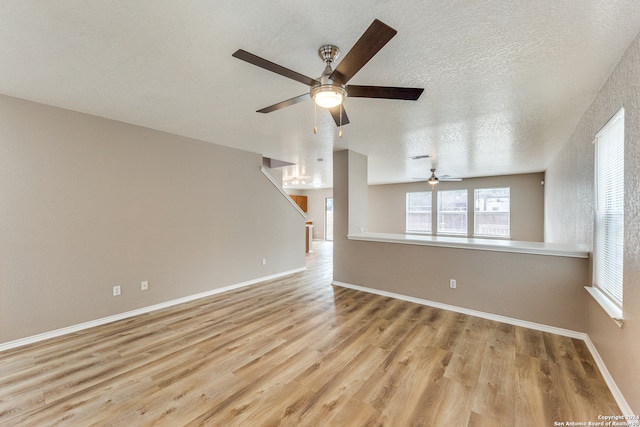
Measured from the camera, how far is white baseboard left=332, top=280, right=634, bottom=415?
5.90ft

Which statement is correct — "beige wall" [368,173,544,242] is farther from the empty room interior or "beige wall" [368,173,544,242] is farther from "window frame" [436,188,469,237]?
the empty room interior

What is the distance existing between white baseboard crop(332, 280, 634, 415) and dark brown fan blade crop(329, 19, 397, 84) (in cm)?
266

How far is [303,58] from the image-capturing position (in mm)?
1866

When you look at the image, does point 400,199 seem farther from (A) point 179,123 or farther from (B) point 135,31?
(B) point 135,31

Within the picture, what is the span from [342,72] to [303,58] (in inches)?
18.8

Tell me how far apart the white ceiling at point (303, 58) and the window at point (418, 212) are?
220 inches

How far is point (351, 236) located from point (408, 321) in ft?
5.76

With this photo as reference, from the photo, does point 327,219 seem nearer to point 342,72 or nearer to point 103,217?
point 103,217

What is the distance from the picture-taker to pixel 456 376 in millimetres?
2104

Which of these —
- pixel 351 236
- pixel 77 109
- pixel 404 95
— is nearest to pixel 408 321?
pixel 351 236

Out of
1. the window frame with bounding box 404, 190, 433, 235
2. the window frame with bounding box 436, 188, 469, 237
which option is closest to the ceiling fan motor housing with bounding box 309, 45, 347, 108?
the window frame with bounding box 436, 188, 469, 237

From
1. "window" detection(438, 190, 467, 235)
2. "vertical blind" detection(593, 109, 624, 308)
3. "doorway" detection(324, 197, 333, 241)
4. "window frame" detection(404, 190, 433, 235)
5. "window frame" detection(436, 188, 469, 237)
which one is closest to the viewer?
"vertical blind" detection(593, 109, 624, 308)

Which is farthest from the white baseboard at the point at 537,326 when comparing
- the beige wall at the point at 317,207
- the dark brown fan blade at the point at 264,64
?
the beige wall at the point at 317,207

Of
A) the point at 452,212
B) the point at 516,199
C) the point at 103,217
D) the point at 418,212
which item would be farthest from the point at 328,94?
the point at 418,212
